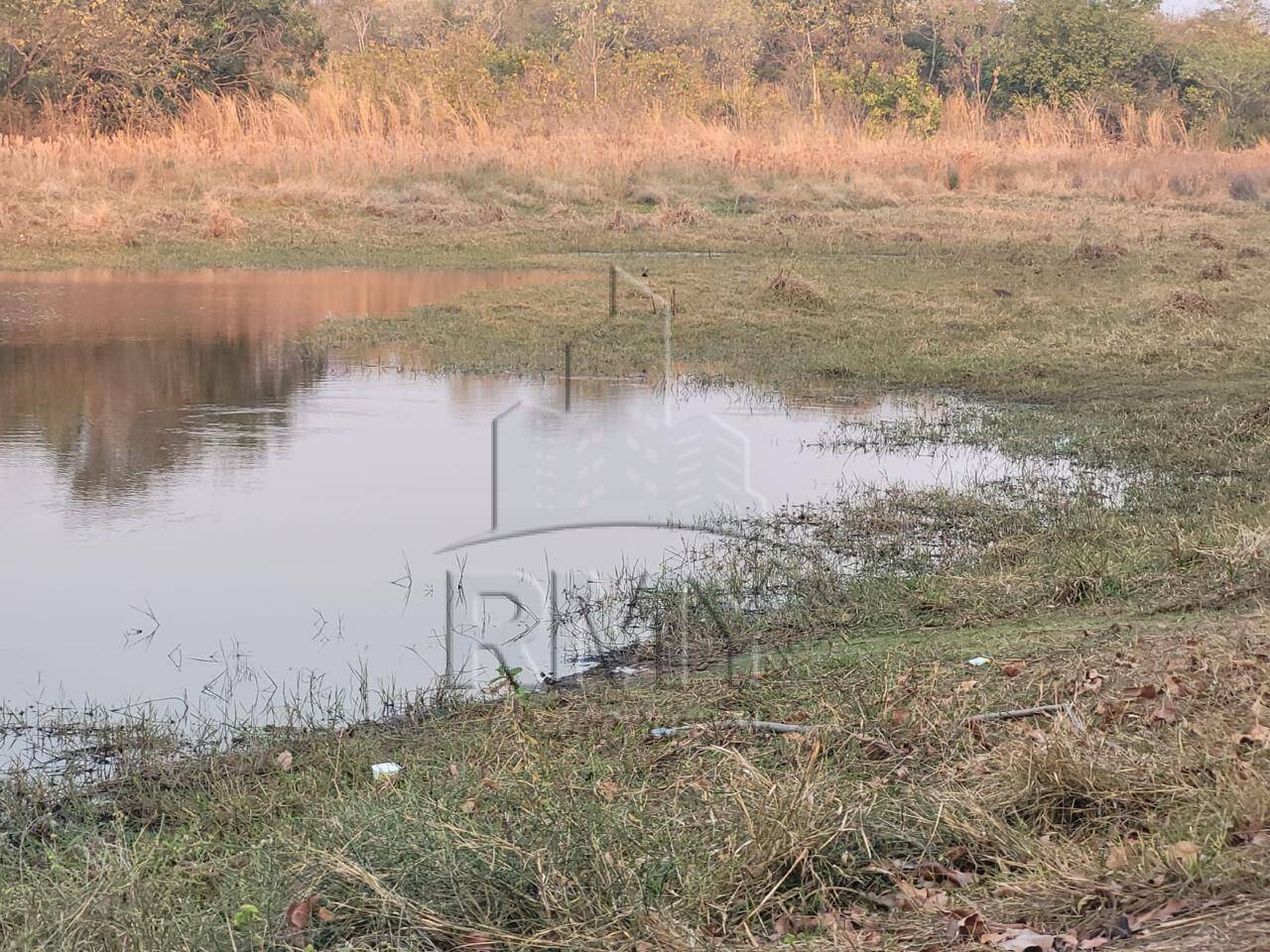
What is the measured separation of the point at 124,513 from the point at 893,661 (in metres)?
4.14

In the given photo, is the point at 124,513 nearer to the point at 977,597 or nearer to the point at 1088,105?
the point at 977,597

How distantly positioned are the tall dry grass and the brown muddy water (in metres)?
9.86

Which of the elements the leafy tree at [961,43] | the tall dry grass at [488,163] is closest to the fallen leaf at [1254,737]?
the tall dry grass at [488,163]

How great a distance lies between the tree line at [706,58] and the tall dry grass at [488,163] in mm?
1083

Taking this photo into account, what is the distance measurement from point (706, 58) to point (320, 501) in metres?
34.1

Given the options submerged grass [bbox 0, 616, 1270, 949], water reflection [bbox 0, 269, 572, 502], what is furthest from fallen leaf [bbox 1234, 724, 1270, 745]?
water reflection [bbox 0, 269, 572, 502]

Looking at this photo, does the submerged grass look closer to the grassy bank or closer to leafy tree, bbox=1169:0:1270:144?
the grassy bank

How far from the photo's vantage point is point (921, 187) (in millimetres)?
25359

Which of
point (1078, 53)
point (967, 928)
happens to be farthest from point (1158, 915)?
point (1078, 53)

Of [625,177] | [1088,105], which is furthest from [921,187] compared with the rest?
[1088,105]

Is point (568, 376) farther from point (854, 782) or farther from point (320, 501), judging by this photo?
point (854, 782)

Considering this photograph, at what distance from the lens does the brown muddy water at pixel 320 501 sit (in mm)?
5555

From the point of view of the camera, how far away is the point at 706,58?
39688 mm

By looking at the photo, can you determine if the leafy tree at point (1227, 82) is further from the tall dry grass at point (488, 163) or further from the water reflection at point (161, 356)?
the water reflection at point (161, 356)
